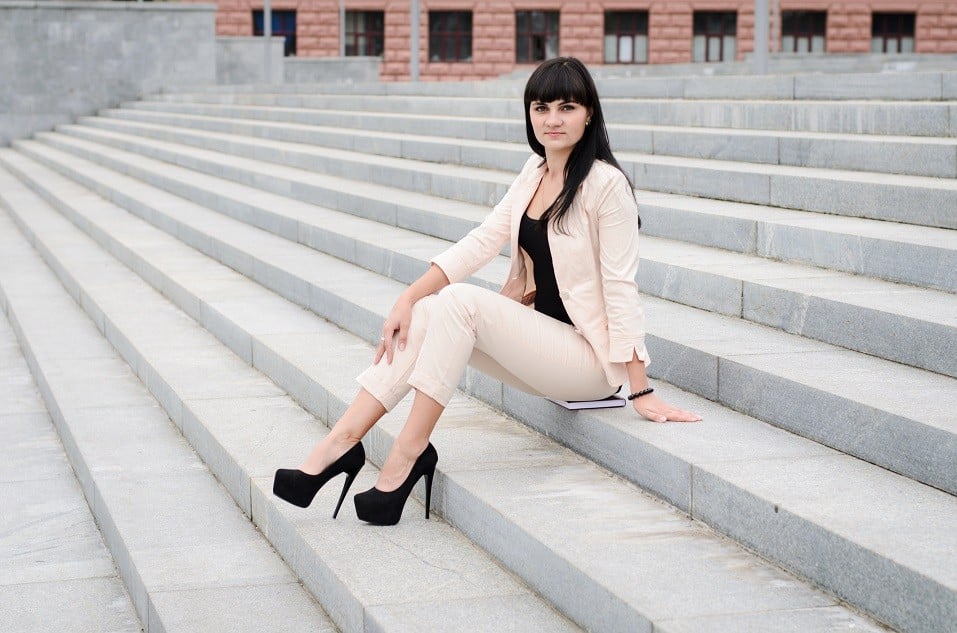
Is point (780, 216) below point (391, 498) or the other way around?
the other way around

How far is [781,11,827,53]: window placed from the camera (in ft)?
115

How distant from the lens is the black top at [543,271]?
4129mm

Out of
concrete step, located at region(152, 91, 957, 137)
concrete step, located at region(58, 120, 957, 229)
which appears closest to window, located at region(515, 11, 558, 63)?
concrete step, located at region(152, 91, 957, 137)

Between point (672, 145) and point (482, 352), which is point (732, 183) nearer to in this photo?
point (672, 145)

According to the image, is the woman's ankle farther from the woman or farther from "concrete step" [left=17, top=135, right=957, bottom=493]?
"concrete step" [left=17, top=135, right=957, bottom=493]

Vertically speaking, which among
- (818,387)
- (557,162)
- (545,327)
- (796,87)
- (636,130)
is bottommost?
(818,387)

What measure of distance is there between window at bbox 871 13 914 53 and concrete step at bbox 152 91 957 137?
25552 mm

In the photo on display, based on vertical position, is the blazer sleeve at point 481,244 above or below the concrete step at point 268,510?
above

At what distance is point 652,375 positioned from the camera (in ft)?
15.1

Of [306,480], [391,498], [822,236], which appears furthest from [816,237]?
[306,480]

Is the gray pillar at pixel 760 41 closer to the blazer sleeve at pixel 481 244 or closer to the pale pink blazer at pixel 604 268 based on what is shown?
the blazer sleeve at pixel 481 244

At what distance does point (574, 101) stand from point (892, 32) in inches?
1314

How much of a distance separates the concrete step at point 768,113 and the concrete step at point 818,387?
210 cm

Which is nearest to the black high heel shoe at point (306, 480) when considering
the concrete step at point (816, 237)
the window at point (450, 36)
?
the concrete step at point (816, 237)
